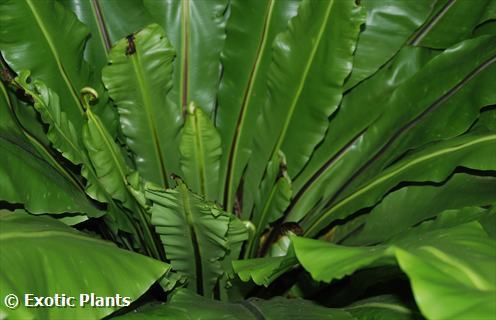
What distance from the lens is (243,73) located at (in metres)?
1.54

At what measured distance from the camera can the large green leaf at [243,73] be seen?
150 centimetres

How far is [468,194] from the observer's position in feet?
4.34

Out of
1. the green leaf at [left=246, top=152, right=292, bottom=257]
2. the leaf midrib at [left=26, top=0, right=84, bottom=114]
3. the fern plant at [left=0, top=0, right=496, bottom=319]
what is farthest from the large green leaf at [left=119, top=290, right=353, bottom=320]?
the leaf midrib at [left=26, top=0, right=84, bottom=114]

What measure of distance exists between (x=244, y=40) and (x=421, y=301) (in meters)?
0.96

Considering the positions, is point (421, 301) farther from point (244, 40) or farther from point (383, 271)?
point (244, 40)

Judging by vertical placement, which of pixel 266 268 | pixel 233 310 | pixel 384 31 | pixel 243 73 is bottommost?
pixel 233 310

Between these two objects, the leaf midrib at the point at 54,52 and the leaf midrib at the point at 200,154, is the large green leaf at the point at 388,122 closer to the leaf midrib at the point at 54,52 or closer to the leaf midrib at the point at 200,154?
the leaf midrib at the point at 200,154

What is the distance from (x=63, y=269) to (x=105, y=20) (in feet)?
2.51

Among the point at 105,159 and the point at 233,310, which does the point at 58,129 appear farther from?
the point at 233,310

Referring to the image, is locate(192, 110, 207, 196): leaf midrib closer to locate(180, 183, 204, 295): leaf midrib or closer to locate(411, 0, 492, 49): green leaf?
locate(180, 183, 204, 295): leaf midrib

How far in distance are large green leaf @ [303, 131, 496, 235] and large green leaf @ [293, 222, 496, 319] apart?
1.10 feet

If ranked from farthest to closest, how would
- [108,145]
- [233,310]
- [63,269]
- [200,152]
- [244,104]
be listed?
[244,104] < [200,152] < [108,145] < [233,310] < [63,269]

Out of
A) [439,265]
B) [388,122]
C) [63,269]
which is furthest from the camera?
[388,122]

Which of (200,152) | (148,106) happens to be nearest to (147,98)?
(148,106)
